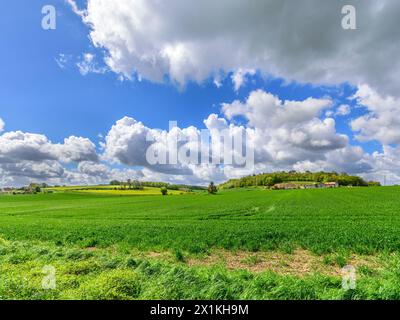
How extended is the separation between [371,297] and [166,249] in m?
9.49

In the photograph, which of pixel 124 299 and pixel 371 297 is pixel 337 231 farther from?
pixel 124 299

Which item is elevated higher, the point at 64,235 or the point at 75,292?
the point at 75,292

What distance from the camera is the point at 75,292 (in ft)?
23.4

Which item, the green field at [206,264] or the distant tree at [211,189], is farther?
the distant tree at [211,189]

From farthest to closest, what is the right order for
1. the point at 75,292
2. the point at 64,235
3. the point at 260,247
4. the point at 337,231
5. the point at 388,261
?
the point at 64,235
the point at 337,231
the point at 260,247
the point at 388,261
the point at 75,292

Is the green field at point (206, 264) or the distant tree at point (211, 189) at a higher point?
the green field at point (206, 264)

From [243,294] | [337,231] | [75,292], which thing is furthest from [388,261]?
[75,292]

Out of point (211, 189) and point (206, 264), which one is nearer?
point (206, 264)

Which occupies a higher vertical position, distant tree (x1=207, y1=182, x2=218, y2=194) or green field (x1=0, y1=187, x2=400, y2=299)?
green field (x1=0, y1=187, x2=400, y2=299)

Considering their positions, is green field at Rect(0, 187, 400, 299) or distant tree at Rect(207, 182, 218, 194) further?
distant tree at Rect(207, 182, 218, 194)
